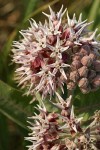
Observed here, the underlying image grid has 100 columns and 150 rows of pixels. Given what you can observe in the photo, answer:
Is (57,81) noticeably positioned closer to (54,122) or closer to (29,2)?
(54,122)

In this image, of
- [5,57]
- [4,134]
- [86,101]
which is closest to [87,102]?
[86,101]

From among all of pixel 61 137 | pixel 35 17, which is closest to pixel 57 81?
pixel 61 137

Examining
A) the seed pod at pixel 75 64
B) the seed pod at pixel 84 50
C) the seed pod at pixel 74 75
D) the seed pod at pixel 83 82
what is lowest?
the seed pod at pixel 83 82

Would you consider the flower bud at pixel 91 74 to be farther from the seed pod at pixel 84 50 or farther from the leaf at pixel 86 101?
the leaf at pixel 86 101

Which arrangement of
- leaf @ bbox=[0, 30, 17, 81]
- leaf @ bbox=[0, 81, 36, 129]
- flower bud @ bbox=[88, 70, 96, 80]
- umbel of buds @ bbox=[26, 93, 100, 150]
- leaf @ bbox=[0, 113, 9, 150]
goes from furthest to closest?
leaf @ bbox=[0, 30, 17, 81]
leaf @ bbox=[0, 113, 9, 150]
leaf @ bbox=[0, 81, 36, 129]
flower bud @ bbox=[88, 70, 96, 80]
umbel of buds @ bbox=[26, 93, 100, 150]

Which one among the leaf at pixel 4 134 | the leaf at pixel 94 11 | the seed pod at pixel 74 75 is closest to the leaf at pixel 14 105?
the leaf at pixel 4 134

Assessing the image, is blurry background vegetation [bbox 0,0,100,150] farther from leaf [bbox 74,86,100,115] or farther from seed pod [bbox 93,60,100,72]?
seed pod [bbox 93,60,100,72]

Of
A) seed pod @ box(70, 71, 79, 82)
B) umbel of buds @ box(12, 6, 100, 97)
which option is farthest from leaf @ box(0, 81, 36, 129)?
seed pod @ box(70, 71, 79, 82)
